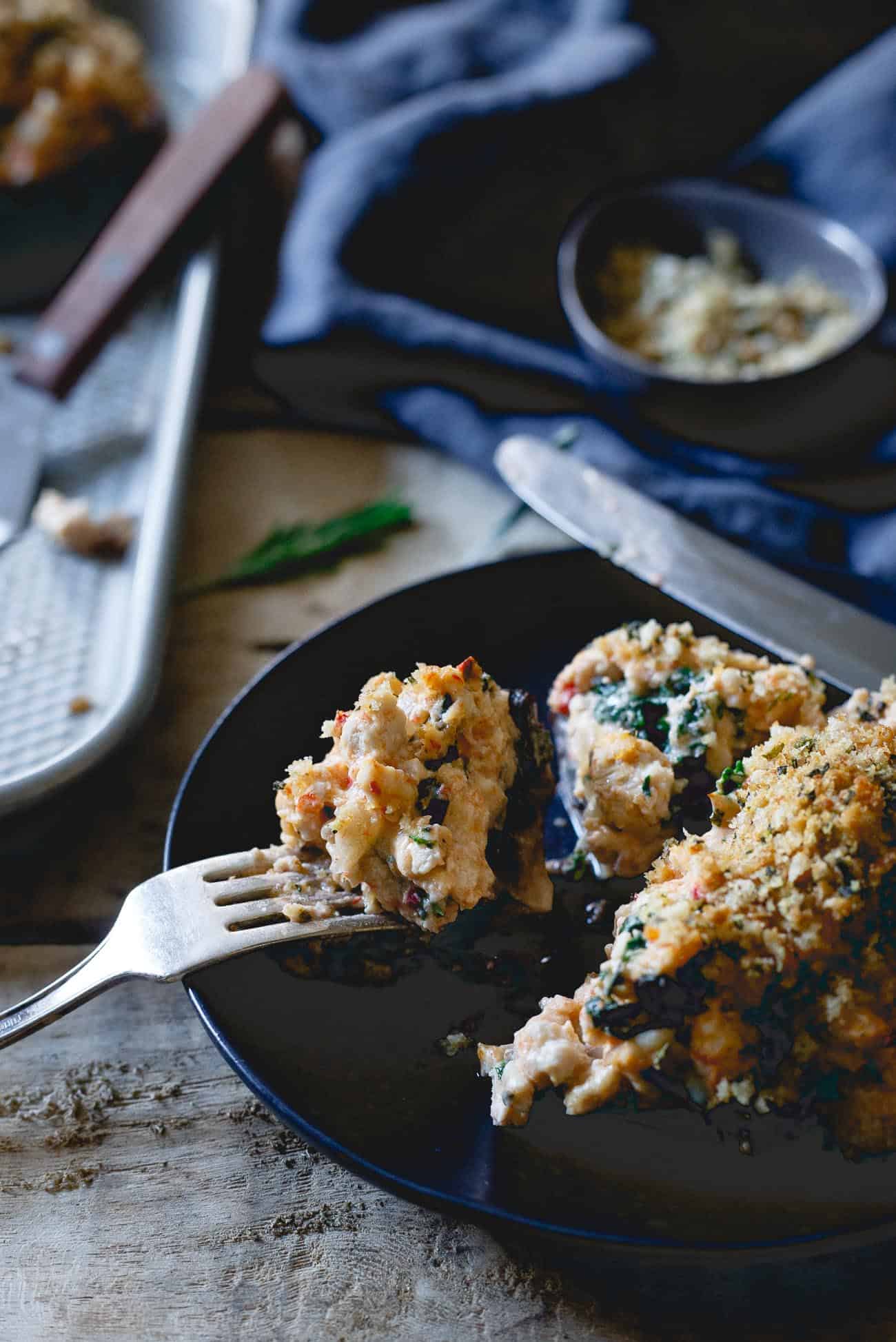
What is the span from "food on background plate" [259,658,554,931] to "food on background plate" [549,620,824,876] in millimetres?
136

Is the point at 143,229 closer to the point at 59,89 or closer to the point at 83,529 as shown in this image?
the point at 59,89

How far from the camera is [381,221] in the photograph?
11.9 ft

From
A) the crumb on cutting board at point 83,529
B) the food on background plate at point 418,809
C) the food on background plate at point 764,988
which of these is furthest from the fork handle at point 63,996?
the crumb on cutting board at point 83,529

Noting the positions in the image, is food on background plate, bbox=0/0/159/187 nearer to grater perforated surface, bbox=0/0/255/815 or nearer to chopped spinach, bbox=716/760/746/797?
grater perforated surface, bbox=0/0/255/815

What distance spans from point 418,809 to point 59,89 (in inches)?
110

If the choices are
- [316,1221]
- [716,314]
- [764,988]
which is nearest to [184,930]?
[316,1221]

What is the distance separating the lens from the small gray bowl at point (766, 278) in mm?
3172

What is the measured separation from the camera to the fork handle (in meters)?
1.94

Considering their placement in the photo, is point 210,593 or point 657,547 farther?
point 210,593

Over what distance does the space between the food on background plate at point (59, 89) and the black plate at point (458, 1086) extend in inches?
79.8

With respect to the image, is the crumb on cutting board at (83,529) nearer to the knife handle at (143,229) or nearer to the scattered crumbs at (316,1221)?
the knife handle at (143,229)

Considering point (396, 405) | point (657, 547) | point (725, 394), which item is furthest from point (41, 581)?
point (725, 394)

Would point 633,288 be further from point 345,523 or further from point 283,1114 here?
point 283,1114

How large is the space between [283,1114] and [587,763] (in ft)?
2.59
